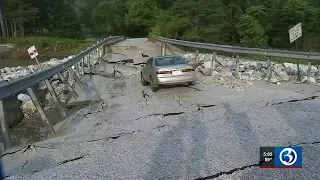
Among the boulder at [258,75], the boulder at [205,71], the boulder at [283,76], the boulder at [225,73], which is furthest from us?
the boulder at [205,71]

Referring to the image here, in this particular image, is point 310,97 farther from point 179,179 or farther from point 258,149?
point 179,179

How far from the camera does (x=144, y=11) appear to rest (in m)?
76.7

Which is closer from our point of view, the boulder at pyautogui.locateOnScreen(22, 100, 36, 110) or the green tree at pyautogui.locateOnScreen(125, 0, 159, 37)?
the boulder at pyautogui.locateOnScreen(22, 100, 36, 110)

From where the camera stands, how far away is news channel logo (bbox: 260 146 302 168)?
493cm

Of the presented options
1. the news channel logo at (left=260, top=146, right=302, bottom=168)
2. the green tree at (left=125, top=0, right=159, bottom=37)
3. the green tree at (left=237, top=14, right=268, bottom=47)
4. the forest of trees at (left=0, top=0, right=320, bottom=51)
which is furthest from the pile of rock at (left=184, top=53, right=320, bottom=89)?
the green tree at (left=125, top=0, right=159, bottom=37)

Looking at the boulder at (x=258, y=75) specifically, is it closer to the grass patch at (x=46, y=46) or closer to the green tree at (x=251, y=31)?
the green tree at (x=251, y=31)

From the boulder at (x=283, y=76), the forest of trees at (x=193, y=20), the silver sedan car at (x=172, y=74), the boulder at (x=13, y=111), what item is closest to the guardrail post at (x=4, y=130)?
the boulder at (x=13, y=111)

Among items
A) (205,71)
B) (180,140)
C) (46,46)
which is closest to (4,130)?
(180,140)

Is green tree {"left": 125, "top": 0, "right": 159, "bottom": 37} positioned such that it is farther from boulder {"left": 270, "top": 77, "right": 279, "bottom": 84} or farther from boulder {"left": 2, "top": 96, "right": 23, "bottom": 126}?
boulder {"left": 2, "top": 96, "right": 23, "bottom": 126}

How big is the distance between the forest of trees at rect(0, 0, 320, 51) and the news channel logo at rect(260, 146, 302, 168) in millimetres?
35952

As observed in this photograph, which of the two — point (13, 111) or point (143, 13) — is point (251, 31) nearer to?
point (143, 13)

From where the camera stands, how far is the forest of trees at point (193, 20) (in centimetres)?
5434

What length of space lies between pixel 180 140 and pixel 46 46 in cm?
6266

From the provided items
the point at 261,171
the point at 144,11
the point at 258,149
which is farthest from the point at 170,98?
the point at 144,11
